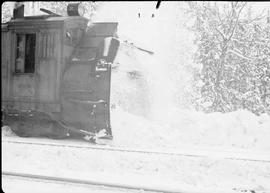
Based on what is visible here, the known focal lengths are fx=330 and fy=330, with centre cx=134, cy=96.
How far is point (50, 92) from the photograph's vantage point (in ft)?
33.9

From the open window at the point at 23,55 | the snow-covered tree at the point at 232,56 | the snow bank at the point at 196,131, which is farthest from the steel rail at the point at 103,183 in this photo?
the open window at the point at 23,55

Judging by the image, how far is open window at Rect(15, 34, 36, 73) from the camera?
10.6 metres

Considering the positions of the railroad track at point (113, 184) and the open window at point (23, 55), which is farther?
the open window at point (23, 55)

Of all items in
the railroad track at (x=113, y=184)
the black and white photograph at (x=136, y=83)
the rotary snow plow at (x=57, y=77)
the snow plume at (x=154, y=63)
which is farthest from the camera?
the snow plume at (x=154, y=63)

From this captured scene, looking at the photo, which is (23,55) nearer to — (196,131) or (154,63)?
(154,63)

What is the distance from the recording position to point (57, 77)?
10320 millimetres

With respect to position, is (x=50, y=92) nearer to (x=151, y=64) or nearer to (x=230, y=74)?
(x=151, y=64)

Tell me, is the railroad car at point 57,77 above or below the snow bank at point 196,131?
above

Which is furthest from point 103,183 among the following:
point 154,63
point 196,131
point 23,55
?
point 154,63

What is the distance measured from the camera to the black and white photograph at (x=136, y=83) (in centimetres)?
873

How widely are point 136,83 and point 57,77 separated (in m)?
2.98

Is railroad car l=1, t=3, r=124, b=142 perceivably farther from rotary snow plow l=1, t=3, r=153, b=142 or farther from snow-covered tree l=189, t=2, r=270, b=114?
snow-covered tree l=189, t=2, r=270, b=114

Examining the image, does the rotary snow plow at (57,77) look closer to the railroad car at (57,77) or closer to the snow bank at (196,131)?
the railroad car at (57,77)

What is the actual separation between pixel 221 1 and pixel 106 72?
520cm
